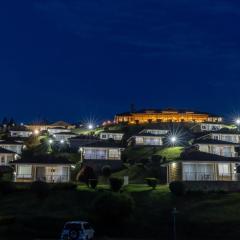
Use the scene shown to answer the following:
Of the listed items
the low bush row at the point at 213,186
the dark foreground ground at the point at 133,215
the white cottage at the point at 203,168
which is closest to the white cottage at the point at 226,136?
the white cottage at the point at 203,168

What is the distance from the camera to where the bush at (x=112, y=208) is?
46.2 metres

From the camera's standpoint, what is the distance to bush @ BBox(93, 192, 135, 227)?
151 ft

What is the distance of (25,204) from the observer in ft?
180

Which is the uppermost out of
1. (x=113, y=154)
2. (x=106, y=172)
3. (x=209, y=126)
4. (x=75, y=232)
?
(x=209, y=126)

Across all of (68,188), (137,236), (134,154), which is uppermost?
(134,154)

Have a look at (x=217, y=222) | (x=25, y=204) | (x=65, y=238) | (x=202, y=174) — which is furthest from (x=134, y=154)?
(x=65, y=238)

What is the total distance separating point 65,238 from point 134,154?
2450 inches

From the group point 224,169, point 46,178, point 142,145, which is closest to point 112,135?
point 142,145

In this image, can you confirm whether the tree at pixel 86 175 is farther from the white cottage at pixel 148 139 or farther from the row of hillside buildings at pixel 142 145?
the white cottage at pixel 148 139

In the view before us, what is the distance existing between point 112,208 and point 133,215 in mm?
4018

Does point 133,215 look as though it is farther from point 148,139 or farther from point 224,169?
point 148,139

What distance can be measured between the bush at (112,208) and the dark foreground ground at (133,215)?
138mm

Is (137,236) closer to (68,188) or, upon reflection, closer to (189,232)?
(189,232)

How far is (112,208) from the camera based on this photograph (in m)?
46.0
